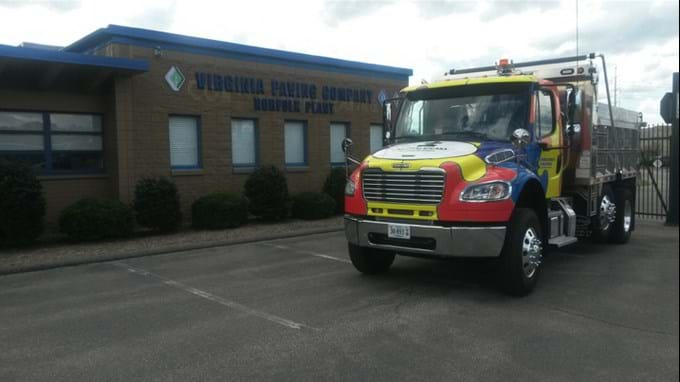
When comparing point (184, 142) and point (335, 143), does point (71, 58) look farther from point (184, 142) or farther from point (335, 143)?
point (335, 143)

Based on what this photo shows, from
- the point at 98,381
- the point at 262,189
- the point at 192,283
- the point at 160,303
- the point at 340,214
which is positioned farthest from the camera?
the point at 340,214

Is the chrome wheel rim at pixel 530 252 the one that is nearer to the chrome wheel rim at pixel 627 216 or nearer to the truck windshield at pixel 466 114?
the truck windshield at pixel 466 114

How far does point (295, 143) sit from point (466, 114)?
9.93 meters

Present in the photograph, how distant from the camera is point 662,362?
4645mm

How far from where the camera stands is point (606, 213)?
1002 centimetres

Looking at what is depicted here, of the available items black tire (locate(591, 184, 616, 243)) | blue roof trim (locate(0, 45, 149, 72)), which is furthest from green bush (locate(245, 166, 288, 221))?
black tire (locate(591, 184, 616, 243))

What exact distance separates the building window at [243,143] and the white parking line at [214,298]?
262 inches

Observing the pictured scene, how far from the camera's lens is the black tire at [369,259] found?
25.6 ft

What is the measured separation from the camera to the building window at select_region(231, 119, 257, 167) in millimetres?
15648

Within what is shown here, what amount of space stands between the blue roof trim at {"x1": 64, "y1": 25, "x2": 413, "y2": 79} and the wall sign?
58 cm

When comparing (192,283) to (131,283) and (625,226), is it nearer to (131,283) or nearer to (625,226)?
(131,283)

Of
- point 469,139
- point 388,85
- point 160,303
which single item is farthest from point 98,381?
point 388,85

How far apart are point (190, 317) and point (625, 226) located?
8391 mm

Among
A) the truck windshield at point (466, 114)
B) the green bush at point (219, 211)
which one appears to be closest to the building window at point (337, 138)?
the green bush at point (219, 211)
